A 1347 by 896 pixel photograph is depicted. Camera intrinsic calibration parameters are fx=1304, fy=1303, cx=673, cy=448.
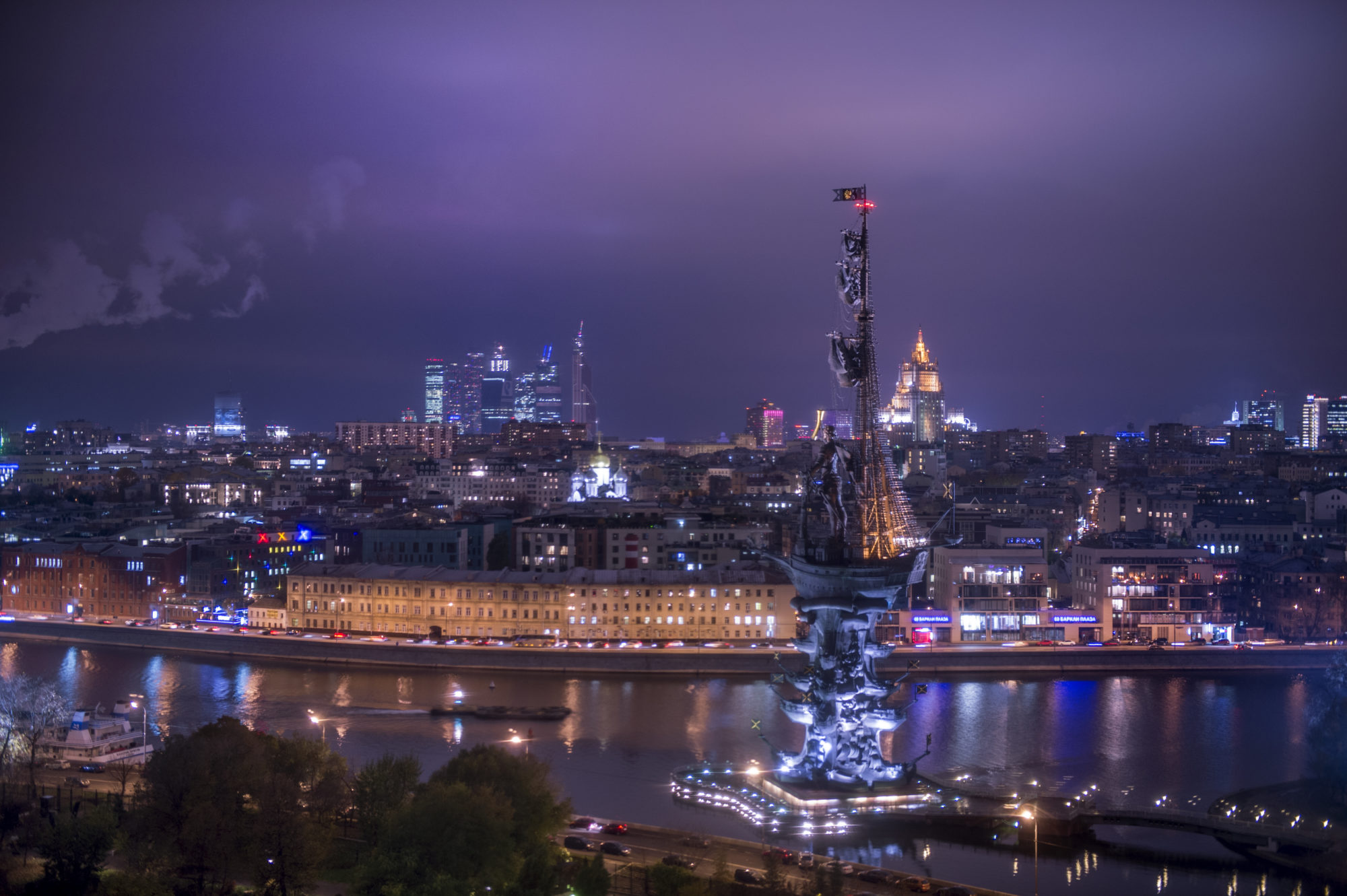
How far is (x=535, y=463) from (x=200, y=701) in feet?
101

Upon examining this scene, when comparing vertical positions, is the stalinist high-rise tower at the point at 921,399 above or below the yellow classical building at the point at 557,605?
above

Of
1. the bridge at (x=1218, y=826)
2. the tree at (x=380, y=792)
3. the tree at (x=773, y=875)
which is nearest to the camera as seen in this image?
the tree at (x=773, y=875)

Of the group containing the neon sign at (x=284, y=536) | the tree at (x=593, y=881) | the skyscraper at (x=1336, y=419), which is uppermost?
the skyscraper at (x=1336, y=419)

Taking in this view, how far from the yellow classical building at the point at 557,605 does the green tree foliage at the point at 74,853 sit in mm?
10396

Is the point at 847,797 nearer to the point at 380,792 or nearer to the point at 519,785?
the point at 519,785

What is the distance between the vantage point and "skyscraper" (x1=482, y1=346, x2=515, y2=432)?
8869cm

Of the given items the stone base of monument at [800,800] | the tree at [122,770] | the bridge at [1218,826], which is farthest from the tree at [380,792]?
the bridge at [1218,826]

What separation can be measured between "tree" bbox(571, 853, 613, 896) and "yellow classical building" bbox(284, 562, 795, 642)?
10.4 meters

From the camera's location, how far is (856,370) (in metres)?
12.0

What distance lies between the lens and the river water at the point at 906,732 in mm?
9891

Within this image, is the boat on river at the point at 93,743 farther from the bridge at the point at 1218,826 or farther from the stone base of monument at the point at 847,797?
the bridge at the point at 1218,826

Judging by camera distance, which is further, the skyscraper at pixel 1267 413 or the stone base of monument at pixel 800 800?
the skyscraper at pixel 1267 413

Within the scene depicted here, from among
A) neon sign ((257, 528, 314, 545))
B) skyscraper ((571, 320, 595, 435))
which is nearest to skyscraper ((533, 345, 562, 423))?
skyscraper ((571, 320, 595, 435))

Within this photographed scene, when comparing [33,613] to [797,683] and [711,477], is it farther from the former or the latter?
[711,477]
